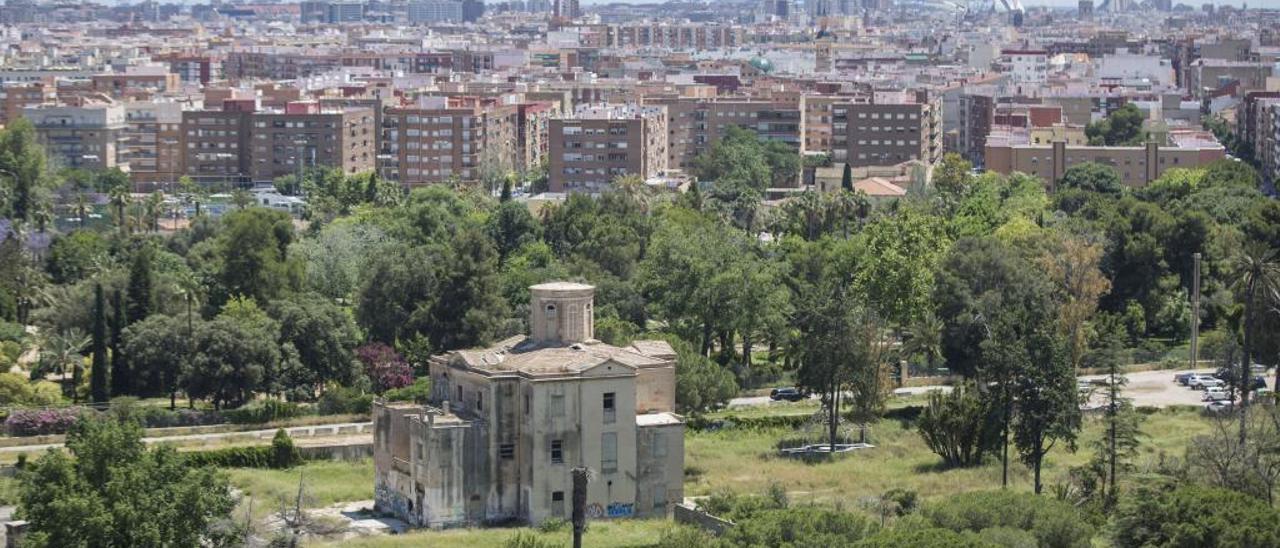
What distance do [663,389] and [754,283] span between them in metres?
13.7

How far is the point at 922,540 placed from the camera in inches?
1496

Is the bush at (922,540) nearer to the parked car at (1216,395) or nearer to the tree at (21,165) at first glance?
the parked car at (1216,395)

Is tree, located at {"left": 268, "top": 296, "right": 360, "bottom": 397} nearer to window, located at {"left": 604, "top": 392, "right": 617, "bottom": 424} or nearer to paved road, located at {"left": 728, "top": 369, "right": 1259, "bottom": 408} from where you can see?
paved road, located at {"left": 728, "top": 369, "right": 1259, "bottom": 408}

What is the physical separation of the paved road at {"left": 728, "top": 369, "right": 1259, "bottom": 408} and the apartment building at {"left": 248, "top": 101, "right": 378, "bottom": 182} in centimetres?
6193

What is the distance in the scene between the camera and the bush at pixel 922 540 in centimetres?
3781

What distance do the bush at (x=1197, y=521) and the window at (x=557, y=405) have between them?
1105 centimetres

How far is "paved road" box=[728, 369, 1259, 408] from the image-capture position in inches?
2367

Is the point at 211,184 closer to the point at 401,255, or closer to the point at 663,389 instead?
the point at 401,255

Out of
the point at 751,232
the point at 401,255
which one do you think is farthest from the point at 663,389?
the point at 751,232

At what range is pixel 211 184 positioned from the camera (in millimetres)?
121062

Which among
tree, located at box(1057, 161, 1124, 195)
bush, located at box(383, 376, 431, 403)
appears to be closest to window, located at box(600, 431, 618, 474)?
bush, located at box(383, 376, 431, 403)

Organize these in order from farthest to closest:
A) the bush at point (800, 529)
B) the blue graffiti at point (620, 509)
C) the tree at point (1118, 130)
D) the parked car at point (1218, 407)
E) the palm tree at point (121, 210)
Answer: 1. the tree at point (1118, 130)
2. the palm tree at point (121, 210)
3. the parked car at point (1218, 407)
4. the blue graffiti at point (620, 509)
5. the bush at point (800, 529)

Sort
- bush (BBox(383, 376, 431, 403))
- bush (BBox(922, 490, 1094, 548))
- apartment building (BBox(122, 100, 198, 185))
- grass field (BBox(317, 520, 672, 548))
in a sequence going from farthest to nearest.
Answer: apartment building (BBox(122, 100, 198, 185)), bush (BBox(383, 376, 431, 403)), grass field (BBox(317, 520, 672, 548)), bush (BBox(922, 490, 1094, 548))

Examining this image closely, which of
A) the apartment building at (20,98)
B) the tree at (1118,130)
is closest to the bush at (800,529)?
the tree at (1118,130)
